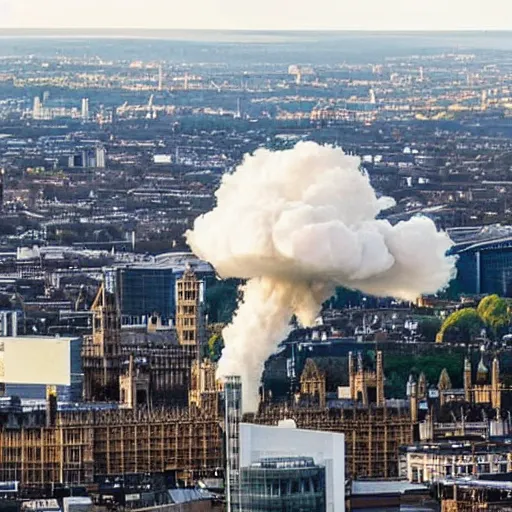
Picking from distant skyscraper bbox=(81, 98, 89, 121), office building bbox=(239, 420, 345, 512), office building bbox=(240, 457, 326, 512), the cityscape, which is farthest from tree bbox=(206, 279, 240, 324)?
distant skyscraper bbox=(81, 98, 89, 121)

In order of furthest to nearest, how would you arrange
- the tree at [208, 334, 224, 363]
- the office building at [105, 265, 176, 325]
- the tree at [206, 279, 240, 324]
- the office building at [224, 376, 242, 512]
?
the office building at [105, 265, 176, 325]
the tree at [206, 279, 240, 324]
the tree at [208, 334, 224, 363]
the office building at [224, 376, 242, 512]

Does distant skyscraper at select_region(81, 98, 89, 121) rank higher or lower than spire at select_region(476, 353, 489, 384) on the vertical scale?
higher

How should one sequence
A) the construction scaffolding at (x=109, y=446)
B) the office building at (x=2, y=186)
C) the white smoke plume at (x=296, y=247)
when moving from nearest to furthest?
the construction scaffolding at (x=109, y=446) → the white smoke plume at (x=296, y=247) → the office building at (x=2, y=186)

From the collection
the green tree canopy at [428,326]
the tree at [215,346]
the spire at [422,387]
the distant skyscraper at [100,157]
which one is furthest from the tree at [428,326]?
the distant skyscraper at [100,157]

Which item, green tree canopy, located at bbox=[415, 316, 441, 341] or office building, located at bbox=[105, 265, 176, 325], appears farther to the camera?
office building, located at bbox=[105, 265, 176, 325]

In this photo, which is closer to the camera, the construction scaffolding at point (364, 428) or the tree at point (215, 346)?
the construction scaffolding at point (364, 428)

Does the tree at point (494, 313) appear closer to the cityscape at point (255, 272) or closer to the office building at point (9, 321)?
the cityscape at point (255, 272)

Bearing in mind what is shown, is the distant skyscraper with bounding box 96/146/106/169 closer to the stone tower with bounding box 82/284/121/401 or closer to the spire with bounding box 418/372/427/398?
the stone tower with bounding box 82/284/121/401

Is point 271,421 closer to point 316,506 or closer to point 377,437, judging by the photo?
point 377,437
